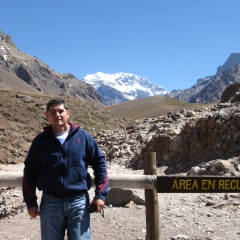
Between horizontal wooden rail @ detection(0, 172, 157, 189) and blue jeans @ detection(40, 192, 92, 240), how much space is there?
37.6 inches

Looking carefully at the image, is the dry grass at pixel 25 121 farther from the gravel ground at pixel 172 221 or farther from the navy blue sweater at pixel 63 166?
the navy blue sweater at pixel 63 166

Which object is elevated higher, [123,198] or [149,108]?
[149,108]

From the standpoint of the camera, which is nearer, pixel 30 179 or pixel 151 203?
pixel 30 179

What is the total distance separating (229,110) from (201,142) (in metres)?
1.69

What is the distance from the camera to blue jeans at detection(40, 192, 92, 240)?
3.72 meters

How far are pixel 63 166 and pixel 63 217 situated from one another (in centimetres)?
51

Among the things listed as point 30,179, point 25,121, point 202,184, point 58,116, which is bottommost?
point 202,184

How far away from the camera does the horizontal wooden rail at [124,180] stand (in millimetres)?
4719

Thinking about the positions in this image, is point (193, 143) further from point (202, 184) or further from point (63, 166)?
point (63, 166)

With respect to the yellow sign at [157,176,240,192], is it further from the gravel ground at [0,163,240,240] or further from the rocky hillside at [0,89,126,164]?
the rocky hillside at [0,89,126,164]

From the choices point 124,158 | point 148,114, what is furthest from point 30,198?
point 148,114

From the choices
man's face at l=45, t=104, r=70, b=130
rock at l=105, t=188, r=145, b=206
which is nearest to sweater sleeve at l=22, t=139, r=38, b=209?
man's face at l=45, t=104, r=70, b=130

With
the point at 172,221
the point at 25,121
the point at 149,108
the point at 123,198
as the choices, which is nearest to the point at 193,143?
the point at 123,198

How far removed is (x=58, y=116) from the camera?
152 inches
